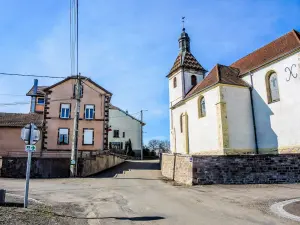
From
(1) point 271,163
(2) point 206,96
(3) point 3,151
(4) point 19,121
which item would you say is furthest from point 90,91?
(1) point 271,163

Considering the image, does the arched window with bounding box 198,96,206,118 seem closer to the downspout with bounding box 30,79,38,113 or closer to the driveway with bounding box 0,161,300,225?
the driveway with bounding box 0,161,300,225

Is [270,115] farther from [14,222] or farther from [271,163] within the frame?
[14,222]

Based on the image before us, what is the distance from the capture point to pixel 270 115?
815 inches

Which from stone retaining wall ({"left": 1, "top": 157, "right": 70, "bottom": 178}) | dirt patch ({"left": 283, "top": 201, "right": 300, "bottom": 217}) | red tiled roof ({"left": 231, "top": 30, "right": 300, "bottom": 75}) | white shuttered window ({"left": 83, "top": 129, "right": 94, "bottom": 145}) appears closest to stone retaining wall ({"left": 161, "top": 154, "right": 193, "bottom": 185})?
dirt patch ({"left": 283, "top": 201, "right": 300, "bottom": 217})

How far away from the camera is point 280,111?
19.8 m

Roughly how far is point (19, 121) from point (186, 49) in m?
23.8

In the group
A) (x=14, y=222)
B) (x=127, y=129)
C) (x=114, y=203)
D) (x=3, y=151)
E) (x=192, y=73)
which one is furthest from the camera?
(x=127, y=129)

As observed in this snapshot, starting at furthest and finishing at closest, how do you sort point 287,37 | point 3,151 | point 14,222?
1. point 3,151
2. point 287,37
3. point 14,222

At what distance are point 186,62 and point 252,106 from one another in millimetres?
13080

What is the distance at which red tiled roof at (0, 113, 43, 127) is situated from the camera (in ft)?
93.7

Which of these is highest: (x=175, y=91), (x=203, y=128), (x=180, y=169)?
(x=175, y=91)

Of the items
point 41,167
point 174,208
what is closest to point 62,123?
point 41,167

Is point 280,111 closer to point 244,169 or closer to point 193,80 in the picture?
point 244,169

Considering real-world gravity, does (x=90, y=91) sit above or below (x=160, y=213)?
above
